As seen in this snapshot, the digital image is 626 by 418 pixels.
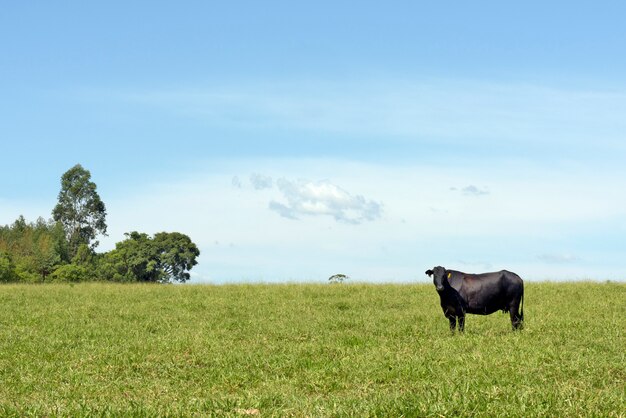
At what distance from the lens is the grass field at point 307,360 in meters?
9.32

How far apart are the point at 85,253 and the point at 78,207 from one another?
24.8 ft

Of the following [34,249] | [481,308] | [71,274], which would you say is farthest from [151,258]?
[481,308]

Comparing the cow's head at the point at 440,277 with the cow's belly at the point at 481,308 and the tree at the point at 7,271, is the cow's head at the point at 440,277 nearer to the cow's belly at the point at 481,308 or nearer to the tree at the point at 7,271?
the cow's belly at the point at 481,308

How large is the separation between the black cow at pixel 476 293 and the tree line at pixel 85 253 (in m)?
53.4

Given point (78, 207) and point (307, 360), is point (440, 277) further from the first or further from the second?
point (78, 207)

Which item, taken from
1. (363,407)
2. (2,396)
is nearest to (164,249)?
(2,396)

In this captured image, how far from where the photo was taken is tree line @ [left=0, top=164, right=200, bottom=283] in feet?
227

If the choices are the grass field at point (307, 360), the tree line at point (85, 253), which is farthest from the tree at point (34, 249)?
the grass field at point (307, 360)

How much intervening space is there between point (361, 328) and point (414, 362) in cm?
698

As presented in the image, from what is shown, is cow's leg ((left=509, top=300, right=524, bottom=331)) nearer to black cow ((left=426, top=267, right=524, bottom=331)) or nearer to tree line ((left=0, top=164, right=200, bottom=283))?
black cow ((left=426, top=267, right=524, bottom=331))

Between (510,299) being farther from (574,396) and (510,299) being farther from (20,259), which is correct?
(20,259)

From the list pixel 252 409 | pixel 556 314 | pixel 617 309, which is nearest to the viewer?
pixel 252 409

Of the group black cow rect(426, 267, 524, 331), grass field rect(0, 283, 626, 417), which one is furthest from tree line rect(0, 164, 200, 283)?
black cow rect(426, 267, 524, 331)

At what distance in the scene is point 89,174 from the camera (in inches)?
3339
